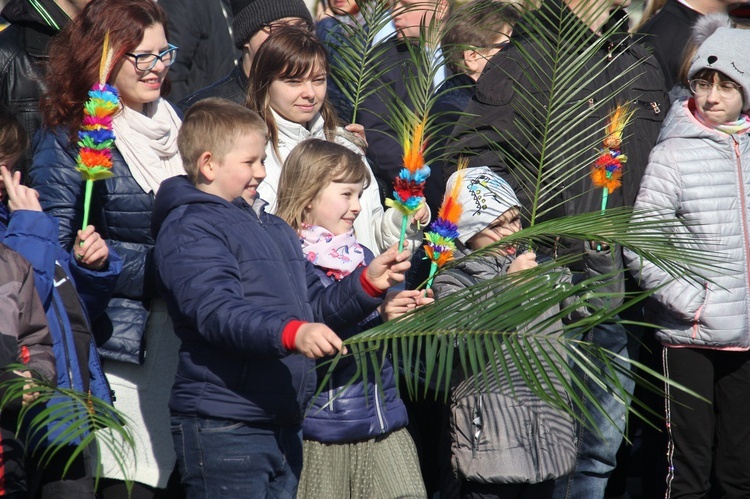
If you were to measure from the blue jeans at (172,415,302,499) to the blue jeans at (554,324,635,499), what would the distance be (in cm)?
177

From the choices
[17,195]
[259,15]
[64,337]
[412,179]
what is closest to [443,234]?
[412,179]

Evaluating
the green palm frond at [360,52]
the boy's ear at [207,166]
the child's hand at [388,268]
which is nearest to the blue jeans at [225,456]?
the child's hand at [388,268]

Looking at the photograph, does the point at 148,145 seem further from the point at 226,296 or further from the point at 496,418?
the point at 496,418

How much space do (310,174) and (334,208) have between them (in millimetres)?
152

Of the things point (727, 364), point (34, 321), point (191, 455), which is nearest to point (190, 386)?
point (191, 455)

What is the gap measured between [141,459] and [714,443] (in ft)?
8.23

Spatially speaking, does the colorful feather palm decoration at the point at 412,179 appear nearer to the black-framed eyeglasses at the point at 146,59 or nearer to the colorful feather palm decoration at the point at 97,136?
the colorful feather palm decoration at the point at 97,136

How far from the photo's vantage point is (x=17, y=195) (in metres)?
3.40

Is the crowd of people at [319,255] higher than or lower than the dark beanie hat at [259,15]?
lower

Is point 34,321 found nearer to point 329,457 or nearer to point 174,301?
point 174,301

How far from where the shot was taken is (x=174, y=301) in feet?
10.9

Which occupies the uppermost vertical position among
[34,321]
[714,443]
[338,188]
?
[338,188]

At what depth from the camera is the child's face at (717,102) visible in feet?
15.2

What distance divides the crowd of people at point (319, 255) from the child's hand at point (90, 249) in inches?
0.5
